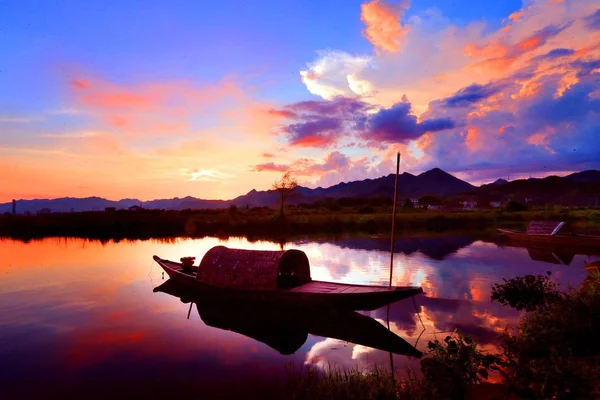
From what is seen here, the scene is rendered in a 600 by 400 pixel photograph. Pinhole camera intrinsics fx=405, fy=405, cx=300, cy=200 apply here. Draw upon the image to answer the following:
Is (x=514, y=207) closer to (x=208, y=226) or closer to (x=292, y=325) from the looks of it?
(x=208, y=226)

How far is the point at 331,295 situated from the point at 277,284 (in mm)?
2553

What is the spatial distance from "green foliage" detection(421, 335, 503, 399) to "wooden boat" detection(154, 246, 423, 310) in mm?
4043

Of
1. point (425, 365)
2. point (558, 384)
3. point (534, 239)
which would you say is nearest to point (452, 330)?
point (425, 365)

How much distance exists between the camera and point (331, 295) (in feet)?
45.7

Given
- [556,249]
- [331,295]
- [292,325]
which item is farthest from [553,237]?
[292,325]

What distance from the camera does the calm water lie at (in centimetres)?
1080

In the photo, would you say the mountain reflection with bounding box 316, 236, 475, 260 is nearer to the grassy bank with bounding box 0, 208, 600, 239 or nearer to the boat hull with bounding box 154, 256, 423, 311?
the grassy bank with bounding box 0, 208, 600, 239

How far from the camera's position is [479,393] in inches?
294

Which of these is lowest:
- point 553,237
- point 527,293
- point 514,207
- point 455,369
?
Result: point 455,369

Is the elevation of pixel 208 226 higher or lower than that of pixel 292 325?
higher

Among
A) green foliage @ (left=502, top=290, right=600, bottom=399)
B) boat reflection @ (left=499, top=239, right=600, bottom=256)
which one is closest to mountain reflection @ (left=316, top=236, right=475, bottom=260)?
boat reflection @ (left=499, top=239, right=600, bottom=256)

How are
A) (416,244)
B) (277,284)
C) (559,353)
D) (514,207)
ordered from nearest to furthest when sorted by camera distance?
1. (559,353)
2. (277,284)
3. (416,244)
4. (514,207)

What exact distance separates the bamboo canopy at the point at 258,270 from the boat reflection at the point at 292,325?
38.8 inches

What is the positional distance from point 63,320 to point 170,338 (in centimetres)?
542
